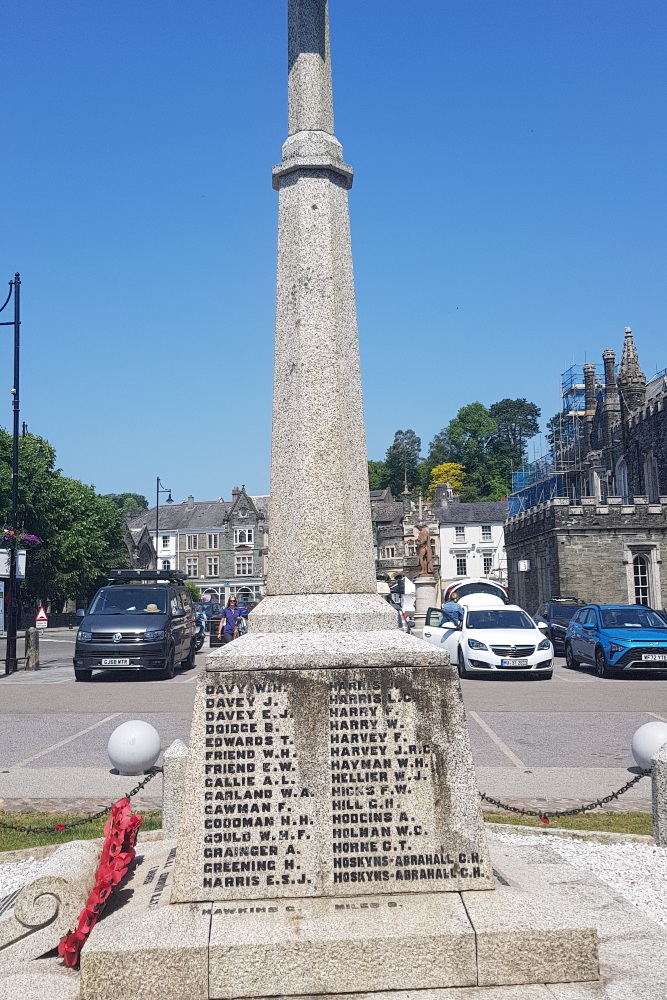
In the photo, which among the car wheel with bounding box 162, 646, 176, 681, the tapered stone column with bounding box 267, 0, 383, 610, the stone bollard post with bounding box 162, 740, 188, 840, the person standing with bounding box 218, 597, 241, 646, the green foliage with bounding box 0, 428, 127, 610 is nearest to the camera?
the tapered stone column with bounding box 267, 0, 383, 610

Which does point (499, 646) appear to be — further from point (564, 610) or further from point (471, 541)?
point (471, 541)

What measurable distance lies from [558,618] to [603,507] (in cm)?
1629

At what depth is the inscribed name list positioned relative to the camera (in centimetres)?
387

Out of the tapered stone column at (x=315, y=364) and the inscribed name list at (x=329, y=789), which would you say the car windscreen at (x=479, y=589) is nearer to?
the tapered stone column at (x=315, y=364)

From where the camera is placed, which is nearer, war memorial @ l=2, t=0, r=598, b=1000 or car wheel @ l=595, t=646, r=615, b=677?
war memorial @ l=2, t=0, r=598, b=1000

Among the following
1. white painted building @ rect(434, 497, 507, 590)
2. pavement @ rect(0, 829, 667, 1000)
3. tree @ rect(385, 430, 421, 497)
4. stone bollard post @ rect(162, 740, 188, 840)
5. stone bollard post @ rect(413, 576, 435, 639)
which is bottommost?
pavement @ rect(0, 829, 667, 1000)

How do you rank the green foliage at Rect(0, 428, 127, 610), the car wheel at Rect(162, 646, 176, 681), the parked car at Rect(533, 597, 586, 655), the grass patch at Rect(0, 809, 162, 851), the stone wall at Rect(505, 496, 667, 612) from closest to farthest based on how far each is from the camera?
the grass patch at Rect(0, 809, 162, 851) < the car wheel at Rect(162, 646, 176, 681) < the parked car at Rect(533, 597, 586, 655) < the stone wall at Rect(505, 496, 667, 612) < the green foliage at Rect(0, 428, 127, 610)

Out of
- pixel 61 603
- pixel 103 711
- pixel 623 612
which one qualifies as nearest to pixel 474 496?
pixel 61 603

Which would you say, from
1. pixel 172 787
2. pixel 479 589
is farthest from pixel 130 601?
pixel 479 589

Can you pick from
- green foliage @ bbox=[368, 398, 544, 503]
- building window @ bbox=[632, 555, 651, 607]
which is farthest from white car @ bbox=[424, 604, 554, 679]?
green foliage @ bbox=[368, 398, 544, 503]

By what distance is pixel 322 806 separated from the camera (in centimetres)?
394

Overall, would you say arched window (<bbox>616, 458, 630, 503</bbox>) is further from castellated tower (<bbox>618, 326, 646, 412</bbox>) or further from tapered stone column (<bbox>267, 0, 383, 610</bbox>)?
tapered stone column (<bbox>267, 0, 383, 610</bbox>)

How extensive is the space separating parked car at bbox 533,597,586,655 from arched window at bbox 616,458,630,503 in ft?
82.7

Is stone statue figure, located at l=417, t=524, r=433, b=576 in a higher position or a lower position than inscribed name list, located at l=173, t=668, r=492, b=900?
higher
